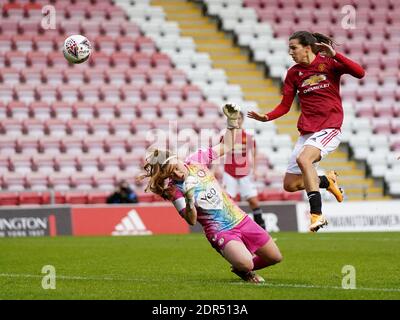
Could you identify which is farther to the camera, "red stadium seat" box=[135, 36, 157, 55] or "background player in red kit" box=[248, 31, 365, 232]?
"red stadium seat" box=[135, 36, 157, 55]

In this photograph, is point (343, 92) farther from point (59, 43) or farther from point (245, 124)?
point (59, 43)

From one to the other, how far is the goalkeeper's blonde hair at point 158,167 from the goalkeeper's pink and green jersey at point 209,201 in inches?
12.2

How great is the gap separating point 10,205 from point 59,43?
6.59 meters

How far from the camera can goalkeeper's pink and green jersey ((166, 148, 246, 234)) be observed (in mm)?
8812

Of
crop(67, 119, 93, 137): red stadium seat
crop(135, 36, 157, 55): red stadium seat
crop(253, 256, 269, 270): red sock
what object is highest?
crop(135, 36, 157, 55): red stadium seat

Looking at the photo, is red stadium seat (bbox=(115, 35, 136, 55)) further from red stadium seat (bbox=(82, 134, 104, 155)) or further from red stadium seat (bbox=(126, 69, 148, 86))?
red stadium seat (bbox=(82, 134, 104, 155))

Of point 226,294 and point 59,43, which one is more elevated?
point 59,43

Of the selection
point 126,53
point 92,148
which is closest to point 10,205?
point 92,148

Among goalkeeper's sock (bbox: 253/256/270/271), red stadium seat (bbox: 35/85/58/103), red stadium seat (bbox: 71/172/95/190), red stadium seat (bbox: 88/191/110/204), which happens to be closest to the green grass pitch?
goalkeeper's sock (bbox: 253/256/270/271)

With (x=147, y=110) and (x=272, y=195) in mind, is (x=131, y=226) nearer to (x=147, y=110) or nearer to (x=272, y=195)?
(x=272, y=195)

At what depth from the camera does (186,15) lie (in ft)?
93.5

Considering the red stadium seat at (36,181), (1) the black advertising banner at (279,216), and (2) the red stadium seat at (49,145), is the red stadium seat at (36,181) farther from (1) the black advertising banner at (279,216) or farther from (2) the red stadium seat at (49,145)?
(1) the black advertising banner at (279,216)

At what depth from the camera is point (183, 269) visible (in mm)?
10898

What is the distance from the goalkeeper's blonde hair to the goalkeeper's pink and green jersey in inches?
12.2
